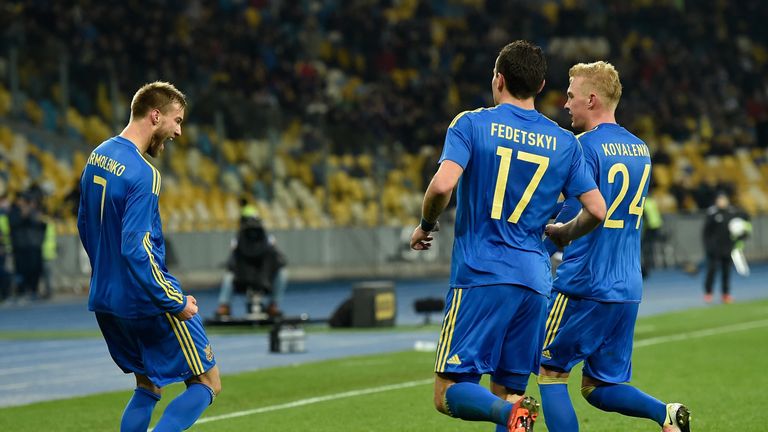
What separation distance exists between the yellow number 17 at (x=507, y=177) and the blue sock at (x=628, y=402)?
65.9 inches

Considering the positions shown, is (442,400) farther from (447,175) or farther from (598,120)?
(598,120)

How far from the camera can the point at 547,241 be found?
7543 millimetres

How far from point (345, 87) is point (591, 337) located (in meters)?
29.1

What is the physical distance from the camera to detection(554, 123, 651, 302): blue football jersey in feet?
25.0

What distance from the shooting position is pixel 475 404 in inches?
254

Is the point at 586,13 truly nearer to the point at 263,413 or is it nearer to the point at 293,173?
the point at 293,173

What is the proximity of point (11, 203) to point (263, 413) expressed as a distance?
52.8 feet

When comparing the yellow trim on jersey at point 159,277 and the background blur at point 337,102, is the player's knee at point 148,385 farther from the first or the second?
the background blur at point 337,102

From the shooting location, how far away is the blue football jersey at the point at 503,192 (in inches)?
258

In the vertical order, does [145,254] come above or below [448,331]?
above

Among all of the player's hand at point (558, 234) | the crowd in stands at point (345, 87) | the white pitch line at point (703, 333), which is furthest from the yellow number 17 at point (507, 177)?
the crowd in stands at point (345, 87)

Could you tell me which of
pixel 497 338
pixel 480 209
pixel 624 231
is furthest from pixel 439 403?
pixel 624 231

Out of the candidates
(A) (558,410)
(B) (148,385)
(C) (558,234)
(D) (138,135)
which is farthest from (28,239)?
(C) (558,234)

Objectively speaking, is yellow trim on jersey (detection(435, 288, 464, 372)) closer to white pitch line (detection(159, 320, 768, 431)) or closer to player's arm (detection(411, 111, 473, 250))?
player's arm (detection(411, 111, 473, 250))
